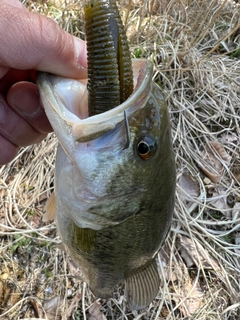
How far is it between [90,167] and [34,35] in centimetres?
46

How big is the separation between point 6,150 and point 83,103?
776 mm

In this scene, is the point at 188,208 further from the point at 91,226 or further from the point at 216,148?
the point at 91,226

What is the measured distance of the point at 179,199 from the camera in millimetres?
2434

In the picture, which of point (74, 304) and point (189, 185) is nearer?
point (74, 304)

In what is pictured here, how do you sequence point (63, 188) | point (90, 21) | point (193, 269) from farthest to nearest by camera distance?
1. point (193, 269)
2. point (63, 188)
3. point (90, 21)

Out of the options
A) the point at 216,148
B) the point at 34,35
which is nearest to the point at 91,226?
the point at 34,35

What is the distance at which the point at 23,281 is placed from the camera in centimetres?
219

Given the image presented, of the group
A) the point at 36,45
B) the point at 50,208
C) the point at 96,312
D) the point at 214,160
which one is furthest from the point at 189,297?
the point at 36,45

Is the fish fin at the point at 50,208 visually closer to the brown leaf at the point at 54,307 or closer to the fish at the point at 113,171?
the fish at the point at 113,171

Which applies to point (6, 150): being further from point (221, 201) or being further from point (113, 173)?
point (221, 201)

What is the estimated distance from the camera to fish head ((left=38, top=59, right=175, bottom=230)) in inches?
39.0

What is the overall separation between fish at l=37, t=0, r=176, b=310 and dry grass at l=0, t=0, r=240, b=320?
67 cm

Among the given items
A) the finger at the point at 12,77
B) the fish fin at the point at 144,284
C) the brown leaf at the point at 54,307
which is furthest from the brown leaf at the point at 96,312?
the finger at the point at 12,77

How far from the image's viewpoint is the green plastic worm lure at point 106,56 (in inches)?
36.4
